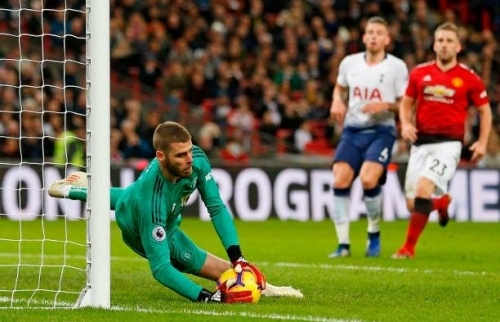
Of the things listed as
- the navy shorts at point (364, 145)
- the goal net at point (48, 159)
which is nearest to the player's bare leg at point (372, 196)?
the navy shorts at point (364, 145)

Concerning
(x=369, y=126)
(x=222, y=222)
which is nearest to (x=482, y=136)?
(x=369, y=126)

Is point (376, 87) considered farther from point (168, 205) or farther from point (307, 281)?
point (168, 205)

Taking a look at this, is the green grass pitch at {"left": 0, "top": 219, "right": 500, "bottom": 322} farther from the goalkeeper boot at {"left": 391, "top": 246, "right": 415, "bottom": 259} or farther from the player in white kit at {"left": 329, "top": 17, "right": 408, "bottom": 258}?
the player in white kit at {"left": 329, "top": 17, "right": 408, "bottom": 258}

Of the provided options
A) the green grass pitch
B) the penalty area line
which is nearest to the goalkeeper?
the green grass pitch

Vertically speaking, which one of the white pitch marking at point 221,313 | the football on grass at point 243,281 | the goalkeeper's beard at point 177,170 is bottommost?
the white pitch marking at point 221,313

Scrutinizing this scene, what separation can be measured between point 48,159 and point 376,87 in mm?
10031

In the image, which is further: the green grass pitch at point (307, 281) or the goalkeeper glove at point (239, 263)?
the goalkeeper glove at point (239, 263)

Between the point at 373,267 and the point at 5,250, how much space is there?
4.73 meters

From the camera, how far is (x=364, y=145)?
488 inches

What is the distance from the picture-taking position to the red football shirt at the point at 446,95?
1190 cm

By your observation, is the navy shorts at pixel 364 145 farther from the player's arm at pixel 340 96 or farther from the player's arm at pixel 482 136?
the player's arm at pixel 482 136

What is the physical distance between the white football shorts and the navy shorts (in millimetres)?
389

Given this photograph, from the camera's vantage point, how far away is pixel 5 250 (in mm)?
13633

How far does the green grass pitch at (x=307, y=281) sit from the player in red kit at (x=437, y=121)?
628 mm
